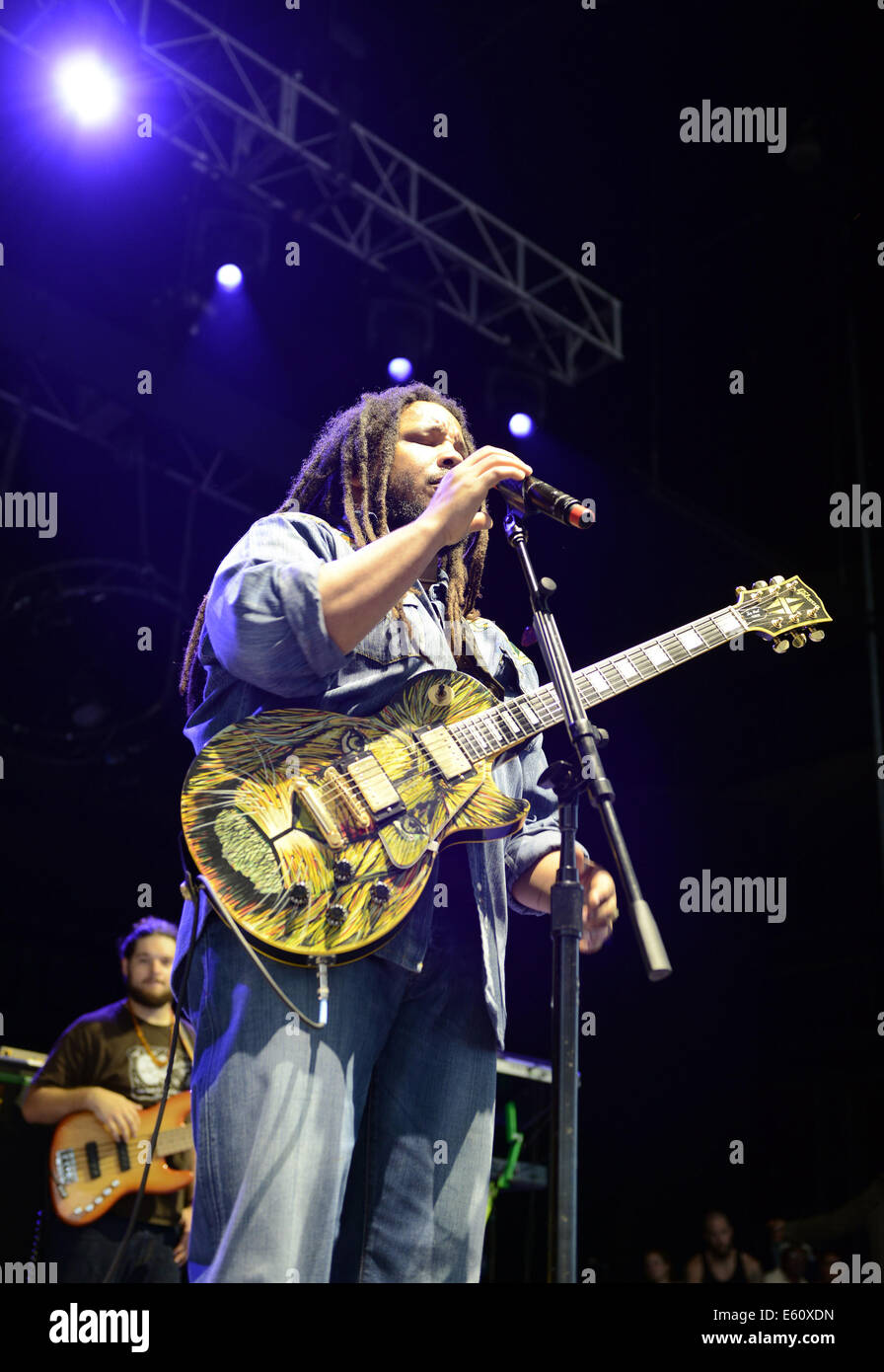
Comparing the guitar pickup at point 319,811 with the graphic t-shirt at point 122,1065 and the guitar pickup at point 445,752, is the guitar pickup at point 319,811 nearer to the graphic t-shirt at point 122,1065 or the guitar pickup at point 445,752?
the guitar pickup at point 445,752

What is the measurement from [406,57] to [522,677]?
4908 mm

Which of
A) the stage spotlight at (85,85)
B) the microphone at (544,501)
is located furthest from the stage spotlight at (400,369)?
the microphone at (544,501)

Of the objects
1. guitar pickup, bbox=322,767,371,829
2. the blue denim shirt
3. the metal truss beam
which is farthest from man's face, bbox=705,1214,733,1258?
guitar pickup, bbox=322,767,371,829

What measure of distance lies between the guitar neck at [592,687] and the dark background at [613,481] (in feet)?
9.37

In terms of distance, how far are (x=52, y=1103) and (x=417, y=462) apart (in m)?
3.28

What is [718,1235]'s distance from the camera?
6.72 m

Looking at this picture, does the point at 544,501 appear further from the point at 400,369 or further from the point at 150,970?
the point at 400,369

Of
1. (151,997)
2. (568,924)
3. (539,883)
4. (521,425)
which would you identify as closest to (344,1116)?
(568,924)

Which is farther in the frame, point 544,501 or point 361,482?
point 361,482

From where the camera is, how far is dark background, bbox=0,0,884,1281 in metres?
5.69

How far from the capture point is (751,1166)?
7703 millimetres
